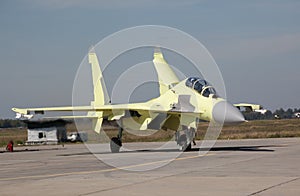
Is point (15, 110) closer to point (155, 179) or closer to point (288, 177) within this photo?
point (155, 179)

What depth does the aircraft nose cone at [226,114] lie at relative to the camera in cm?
2586

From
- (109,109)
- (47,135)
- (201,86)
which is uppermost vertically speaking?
(201,86)

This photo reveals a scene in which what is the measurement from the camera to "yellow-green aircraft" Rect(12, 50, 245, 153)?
27.0 m

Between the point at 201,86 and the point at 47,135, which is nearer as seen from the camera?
the point at 201,86

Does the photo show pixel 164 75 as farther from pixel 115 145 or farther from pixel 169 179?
pixel 169 179

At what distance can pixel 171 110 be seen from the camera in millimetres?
28281

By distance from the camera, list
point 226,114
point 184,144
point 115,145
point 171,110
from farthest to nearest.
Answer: point 115,145 → point 184,144 → point 171,110 → point 226,114

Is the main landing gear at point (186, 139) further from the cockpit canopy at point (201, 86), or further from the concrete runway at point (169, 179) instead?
the concrete runway at point (169, 179)

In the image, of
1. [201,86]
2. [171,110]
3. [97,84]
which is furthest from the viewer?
[97,84]

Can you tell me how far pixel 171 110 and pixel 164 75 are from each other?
2.83 m

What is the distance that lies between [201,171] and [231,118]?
8.82 m

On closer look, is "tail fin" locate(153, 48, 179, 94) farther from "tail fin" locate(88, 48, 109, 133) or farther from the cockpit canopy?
"tail fin" locate(88, 48, 109, 133)

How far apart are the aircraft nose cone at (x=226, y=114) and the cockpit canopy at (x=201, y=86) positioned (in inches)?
35.9

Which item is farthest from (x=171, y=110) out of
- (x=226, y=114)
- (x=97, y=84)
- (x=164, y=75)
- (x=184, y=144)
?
(x=97, y=84)
